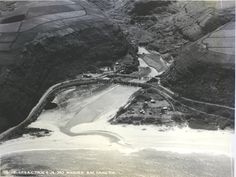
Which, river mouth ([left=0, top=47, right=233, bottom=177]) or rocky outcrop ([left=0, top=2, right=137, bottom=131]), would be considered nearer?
river mouth ([left=0, top=47, right=233, bottom=177])

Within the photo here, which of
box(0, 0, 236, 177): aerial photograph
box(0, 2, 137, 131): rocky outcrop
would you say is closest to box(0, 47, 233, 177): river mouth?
box(0, 0, 236, 177): aerial photograph

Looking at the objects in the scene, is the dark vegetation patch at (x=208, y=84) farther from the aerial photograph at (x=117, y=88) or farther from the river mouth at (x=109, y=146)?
the river mouth at (x=109, y=146)

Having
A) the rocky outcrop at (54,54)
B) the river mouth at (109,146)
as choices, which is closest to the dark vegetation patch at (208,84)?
the river mouth at (109,146)

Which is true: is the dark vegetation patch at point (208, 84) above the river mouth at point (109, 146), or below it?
above

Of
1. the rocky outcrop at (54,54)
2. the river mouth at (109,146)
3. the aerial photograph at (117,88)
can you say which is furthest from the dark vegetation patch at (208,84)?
the rocky outcrop at (54,54)

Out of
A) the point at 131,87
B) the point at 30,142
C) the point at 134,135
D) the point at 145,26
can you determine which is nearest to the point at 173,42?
the point at 145,26

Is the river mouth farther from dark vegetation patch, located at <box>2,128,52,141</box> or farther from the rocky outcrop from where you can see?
the rocky outcrop

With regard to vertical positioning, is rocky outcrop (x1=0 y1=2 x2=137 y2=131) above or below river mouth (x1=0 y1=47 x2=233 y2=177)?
above

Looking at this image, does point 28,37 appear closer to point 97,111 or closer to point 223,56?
point 97,111

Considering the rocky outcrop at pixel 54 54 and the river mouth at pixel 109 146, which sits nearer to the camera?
the river mouth at pixel 109 146
